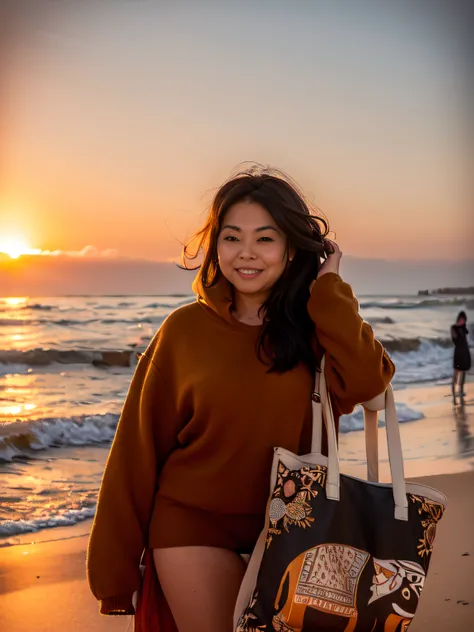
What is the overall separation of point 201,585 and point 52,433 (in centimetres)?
609

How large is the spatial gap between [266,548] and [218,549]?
0.77 feet

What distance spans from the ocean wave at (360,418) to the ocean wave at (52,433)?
251cm

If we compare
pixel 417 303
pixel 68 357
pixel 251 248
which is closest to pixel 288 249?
pixel 251 248

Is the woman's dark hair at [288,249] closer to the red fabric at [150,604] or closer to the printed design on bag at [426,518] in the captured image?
the printed design on bag at [426,518]

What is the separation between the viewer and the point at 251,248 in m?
2.07

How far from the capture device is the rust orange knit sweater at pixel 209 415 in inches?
78.3

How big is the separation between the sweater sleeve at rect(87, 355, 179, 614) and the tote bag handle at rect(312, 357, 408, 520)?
1.36 ft

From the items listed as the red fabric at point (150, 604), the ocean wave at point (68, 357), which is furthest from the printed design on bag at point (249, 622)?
the ocean wave at point (68, 357)

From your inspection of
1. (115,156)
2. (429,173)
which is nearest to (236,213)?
(115,156)

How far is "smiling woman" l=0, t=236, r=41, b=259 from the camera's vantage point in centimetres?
1260

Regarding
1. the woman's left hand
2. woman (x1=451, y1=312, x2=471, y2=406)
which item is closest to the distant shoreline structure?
woman (x1=451, y1=312, x2=471, y2=406)

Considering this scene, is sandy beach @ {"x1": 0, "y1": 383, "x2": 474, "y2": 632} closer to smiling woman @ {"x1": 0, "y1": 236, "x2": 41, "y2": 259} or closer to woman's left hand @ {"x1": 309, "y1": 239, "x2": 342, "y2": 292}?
woman's left hand @ {"x1": 309, "y1": 239, "x2": 342, "y2": 292}

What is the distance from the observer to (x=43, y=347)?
1558cm

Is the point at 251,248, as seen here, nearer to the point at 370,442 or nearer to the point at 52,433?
the point at 370,442
